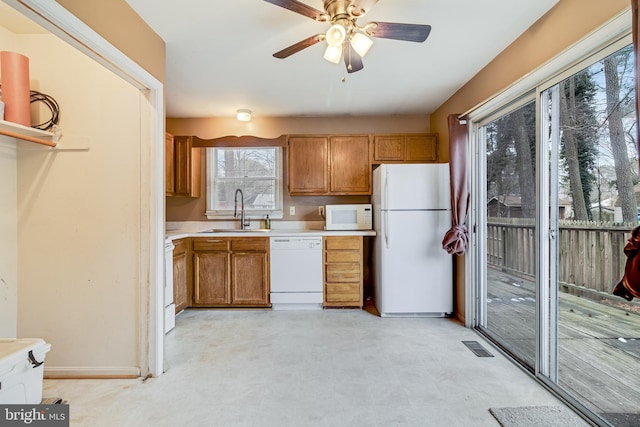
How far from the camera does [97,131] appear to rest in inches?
81.4

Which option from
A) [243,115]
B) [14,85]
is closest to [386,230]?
[243,115]

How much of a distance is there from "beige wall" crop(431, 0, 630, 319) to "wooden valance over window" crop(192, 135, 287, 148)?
2.16m

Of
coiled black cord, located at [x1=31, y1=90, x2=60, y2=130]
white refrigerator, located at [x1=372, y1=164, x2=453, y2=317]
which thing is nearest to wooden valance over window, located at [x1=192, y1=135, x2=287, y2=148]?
white refrigerator, located at [x1=372, y1=164, x2=453, y2=317]

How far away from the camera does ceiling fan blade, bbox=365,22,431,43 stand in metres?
1.59

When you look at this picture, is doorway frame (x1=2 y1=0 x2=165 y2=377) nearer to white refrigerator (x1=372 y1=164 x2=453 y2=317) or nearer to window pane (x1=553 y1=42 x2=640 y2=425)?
white refrigerator (x1=372 y1=164 x2=453 y2=317)

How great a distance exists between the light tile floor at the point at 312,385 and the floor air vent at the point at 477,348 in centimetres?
6

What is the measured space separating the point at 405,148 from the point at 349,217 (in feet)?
3.67

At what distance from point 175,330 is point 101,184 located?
157cm

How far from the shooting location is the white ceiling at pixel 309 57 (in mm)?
1852

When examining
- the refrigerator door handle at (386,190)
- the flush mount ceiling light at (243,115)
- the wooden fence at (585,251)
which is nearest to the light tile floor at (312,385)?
the wooden fence at (585,251)

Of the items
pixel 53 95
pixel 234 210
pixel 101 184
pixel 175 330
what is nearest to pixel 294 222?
pixel 234 210

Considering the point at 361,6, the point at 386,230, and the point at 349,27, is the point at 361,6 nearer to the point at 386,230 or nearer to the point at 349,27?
the point at 349,27

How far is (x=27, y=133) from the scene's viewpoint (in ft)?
6.27

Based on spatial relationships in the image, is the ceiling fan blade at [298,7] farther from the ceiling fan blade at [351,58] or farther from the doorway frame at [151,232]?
the doorway frame at [151,232]
